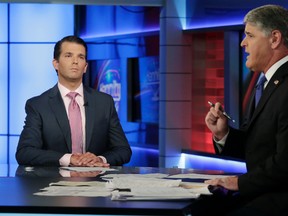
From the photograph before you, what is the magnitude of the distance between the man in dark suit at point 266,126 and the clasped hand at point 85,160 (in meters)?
0.97

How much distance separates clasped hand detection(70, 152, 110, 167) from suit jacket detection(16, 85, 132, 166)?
11 centimetres

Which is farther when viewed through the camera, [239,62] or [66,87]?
[239,62]

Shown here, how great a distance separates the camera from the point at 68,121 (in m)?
4.44

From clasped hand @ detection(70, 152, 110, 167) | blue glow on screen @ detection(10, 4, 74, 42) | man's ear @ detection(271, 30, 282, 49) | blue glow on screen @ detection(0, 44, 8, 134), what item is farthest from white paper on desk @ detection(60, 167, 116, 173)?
blue glow on screen @ detection(0, 44, 8, 134)

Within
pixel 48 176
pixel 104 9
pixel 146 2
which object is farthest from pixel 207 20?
pixel 48 176

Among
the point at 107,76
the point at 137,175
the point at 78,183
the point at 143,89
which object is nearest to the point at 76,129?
the point at 137,175

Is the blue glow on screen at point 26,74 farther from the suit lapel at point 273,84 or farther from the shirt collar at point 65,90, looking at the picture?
the suit lapel at point 273,84

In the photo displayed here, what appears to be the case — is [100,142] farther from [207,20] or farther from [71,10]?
[71,10]

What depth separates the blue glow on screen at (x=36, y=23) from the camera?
451 inches

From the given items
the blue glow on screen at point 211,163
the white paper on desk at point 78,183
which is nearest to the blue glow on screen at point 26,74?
the blue glow on screen at point 211,163

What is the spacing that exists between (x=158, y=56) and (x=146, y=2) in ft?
3.36

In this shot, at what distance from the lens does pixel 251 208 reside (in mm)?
3037

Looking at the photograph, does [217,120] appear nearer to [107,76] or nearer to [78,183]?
[78,183]

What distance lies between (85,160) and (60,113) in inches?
15.8
